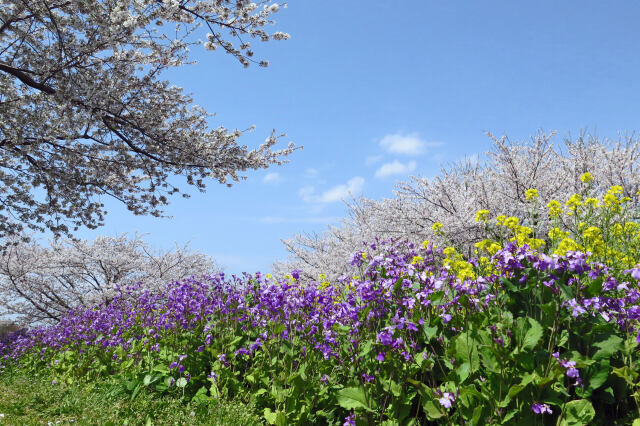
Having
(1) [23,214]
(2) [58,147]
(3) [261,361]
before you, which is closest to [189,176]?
(2) [58,147]

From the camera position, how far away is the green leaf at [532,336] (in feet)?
9.95

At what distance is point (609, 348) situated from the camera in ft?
10.5

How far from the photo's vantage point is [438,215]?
11.7 metres

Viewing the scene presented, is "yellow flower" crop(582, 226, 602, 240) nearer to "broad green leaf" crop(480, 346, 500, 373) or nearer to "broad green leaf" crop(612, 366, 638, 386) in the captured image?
"broad green leaf" crop(612, 366, 638, 386)

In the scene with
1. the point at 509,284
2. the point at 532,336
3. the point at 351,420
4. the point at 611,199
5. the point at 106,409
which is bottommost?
the point at 351,420

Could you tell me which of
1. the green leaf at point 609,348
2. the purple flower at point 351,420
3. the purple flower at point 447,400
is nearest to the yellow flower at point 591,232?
the green leaf at point 609,348

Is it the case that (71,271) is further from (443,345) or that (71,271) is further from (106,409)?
(443,345)

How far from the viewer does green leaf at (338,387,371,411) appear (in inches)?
146

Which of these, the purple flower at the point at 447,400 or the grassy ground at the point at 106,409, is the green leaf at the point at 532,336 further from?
the grassy ground at the point at 106,409

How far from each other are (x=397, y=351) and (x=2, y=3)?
8.15 meters

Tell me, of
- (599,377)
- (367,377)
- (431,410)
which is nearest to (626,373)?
(599,377)

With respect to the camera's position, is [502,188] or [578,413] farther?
[502,188]

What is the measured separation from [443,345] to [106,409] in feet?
13.9

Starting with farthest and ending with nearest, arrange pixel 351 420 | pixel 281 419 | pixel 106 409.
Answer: pixel 106 409 → pixel 281 419 → pixel 351 420
